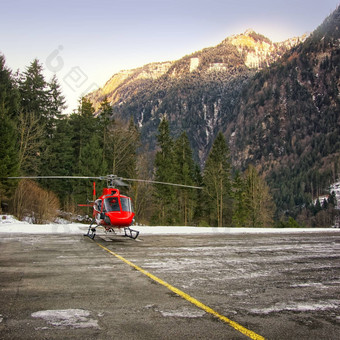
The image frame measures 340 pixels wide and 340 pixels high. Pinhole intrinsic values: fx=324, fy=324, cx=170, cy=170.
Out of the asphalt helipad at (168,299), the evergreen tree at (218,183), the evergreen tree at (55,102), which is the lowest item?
the asphalt helipad at (168,299)

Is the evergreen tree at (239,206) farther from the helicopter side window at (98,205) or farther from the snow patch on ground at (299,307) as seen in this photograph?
the snow patch on ground at (299,307)

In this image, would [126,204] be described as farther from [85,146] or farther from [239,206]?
[239,206]

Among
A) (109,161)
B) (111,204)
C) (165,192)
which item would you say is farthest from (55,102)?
(111,204)

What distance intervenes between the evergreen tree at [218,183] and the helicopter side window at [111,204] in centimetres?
3479

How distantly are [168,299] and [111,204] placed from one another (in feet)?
34.1

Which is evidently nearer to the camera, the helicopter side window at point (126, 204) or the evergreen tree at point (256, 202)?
the helicopter side window at point (126, 204)

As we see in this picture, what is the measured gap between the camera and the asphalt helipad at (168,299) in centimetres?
360

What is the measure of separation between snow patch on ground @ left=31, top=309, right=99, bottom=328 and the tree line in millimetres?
31904

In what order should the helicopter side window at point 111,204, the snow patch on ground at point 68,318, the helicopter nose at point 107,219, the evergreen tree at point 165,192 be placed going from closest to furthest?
the snow patch on ground at point 68,318 → the helicopter nose at point 107,219 → the helicopter side window at point 111,204 → the evergreen tree at point 165,192

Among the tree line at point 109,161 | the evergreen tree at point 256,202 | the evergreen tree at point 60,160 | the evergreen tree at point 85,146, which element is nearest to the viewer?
the tree line at point 109,161

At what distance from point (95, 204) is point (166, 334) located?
13269mm

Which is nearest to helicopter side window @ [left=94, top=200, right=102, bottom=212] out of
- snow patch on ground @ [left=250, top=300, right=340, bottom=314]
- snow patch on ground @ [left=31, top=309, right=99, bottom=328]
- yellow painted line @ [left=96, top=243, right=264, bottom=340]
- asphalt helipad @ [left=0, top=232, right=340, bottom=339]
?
asphalt helipad @ [left=0, top=232, right=340, bottom=339]

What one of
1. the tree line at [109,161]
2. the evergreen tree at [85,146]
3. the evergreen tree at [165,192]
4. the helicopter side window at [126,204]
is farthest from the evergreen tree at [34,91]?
the helicopter side window at [126,204]

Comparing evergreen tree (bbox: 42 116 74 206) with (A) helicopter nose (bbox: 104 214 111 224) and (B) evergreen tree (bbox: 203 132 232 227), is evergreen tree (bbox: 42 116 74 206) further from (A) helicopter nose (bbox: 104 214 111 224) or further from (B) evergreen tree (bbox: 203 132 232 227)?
(A) helicopter nose (bbox: 104 214 111 224)
